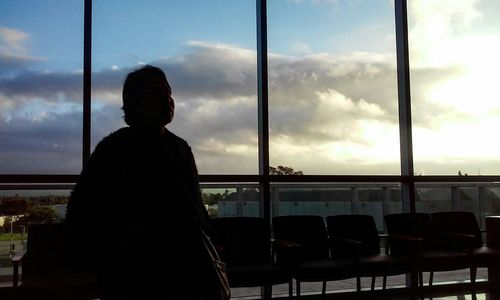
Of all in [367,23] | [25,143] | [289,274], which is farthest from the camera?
[367,23]

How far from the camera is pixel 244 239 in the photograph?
13.1 feet

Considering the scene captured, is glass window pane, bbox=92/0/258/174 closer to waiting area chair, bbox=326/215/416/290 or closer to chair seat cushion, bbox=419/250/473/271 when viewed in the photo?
waiting area chair, bbox=326/215/416/290

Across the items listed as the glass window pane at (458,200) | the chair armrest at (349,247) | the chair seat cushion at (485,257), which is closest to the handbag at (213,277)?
the chair armrest at (349,247)

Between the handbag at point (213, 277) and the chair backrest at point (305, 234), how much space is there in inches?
108

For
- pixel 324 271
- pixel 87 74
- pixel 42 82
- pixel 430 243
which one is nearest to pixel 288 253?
pixel 324 271

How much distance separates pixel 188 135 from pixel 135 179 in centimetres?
322

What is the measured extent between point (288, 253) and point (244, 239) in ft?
1.46

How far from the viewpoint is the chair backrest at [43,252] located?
344 cm

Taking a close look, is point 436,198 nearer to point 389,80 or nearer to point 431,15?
point 389,80

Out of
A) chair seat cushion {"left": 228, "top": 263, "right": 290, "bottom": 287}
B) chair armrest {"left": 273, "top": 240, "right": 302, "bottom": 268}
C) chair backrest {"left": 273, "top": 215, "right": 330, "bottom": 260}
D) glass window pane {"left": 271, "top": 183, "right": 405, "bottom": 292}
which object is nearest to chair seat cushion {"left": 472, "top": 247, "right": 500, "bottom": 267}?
glass window pane {"left": 271, "top": 183, "right": 405, "bottom": 292}

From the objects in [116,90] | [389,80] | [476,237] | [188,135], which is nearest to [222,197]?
[188,135]

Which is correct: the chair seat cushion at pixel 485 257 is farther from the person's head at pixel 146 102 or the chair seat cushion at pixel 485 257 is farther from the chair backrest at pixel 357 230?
the person's head at pixel 146 102

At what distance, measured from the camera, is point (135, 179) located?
1359 mm

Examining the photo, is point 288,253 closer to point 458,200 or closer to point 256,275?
point 256,275
